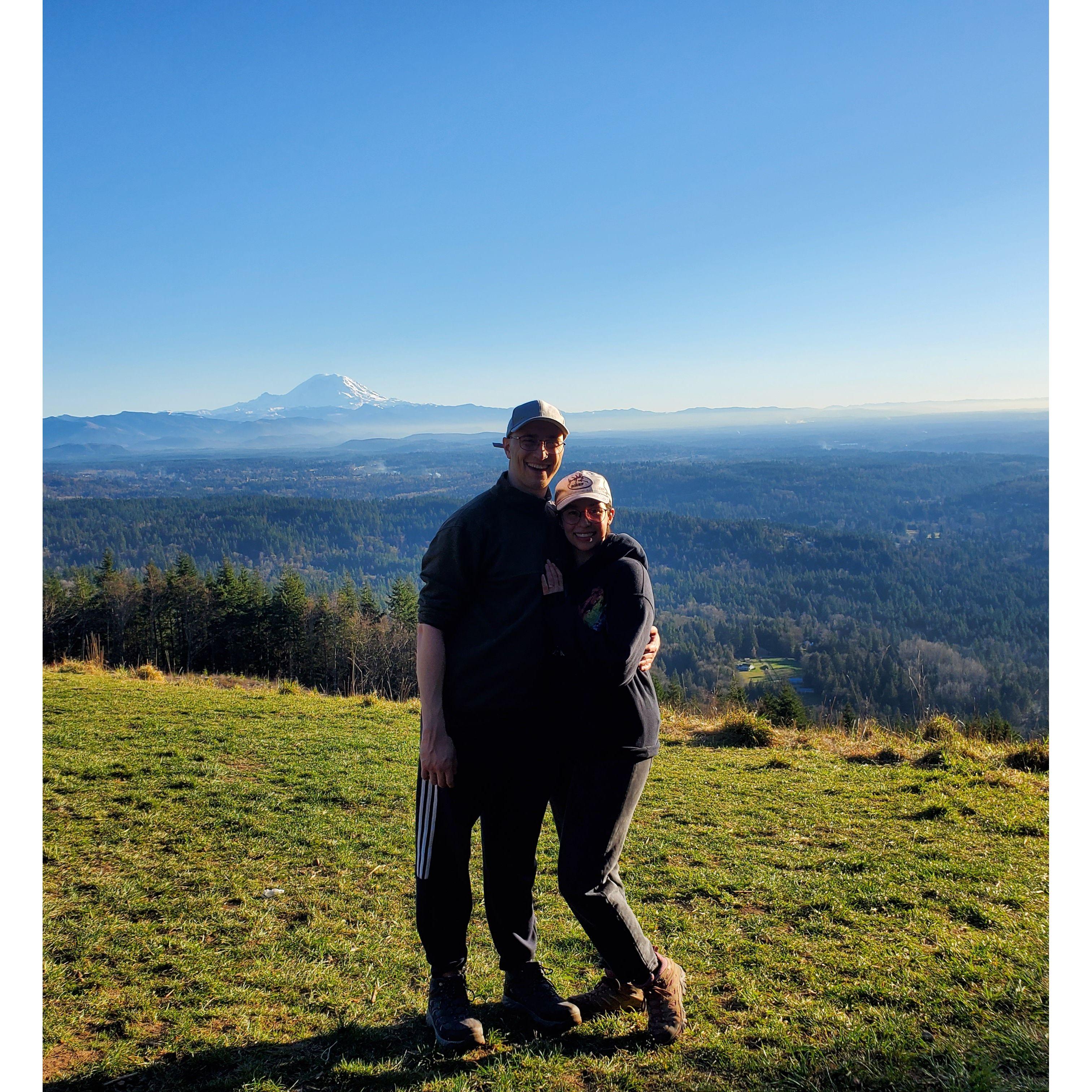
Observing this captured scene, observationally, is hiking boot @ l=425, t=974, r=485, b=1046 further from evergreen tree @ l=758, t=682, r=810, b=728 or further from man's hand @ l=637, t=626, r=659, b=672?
evergreen tree @ l=758, t=682, r=810, b=728

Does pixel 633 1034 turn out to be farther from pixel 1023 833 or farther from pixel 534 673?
pixel 1023 833

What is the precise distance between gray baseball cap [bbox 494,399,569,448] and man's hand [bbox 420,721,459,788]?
1280mm

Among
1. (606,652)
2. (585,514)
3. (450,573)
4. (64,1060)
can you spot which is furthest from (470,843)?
(64,1060)

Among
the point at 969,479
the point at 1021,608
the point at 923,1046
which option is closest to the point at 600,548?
the point at 923,1046

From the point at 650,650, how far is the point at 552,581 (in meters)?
0.53

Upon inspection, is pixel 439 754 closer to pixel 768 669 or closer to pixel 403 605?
pixel 403 605

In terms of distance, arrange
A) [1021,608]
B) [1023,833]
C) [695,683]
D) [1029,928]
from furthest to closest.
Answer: [1021,608]
[695,683]
[1023,833]
[1029,928]

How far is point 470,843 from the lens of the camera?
9.14 ft

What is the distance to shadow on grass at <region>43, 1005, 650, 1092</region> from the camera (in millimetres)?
2416

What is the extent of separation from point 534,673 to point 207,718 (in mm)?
8087

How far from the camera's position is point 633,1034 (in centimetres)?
274

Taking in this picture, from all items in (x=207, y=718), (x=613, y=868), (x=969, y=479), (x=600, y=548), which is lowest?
(x=207, y=718)

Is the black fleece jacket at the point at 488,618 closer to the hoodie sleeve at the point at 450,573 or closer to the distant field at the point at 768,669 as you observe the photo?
the hoodie sleeve at the point at 450,573

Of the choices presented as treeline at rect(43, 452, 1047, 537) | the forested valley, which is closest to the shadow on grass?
the forested valley
